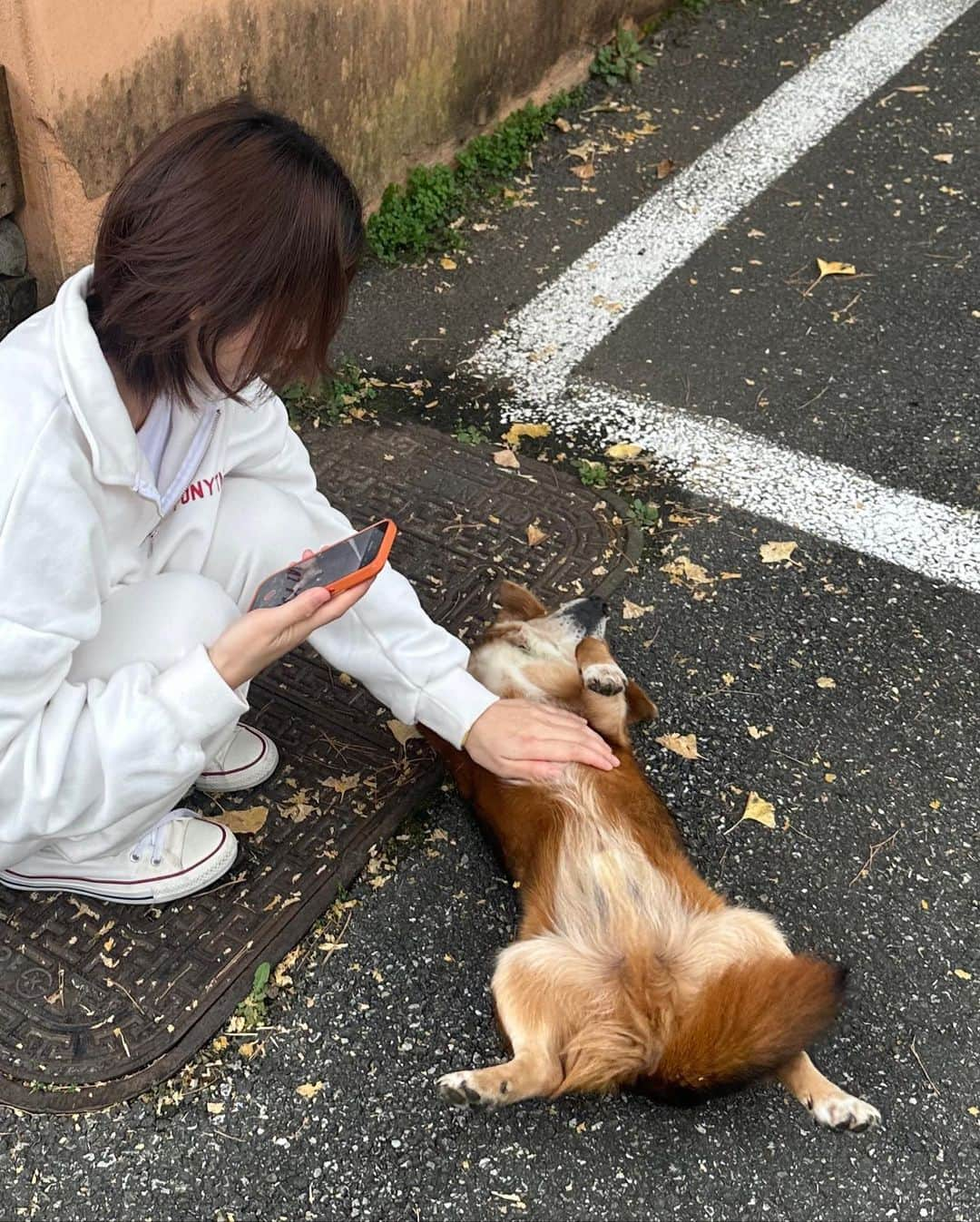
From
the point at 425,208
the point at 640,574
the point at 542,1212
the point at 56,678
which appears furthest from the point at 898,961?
the point at 425,208

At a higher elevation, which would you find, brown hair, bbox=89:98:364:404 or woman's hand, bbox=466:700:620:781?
brown hair, bbox=89:98:364:404

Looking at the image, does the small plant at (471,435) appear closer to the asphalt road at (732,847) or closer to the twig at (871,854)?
the asphalt road at (732,847)

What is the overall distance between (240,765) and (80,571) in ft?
2.83

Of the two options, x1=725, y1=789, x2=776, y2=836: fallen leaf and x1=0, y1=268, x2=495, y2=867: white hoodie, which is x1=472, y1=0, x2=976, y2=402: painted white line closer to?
x1=725, y1=789, x2=776, y2=836: fallen leaf

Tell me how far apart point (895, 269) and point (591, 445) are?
1.71 m

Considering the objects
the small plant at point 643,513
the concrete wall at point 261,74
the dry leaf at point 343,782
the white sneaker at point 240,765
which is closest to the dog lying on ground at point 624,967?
the dry leaf at point 343,782

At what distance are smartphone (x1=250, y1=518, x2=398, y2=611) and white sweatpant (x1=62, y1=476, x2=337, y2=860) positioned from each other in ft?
0.33

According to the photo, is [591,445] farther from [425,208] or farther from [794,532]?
[425,208]

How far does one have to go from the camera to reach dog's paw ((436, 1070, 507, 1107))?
2182mm

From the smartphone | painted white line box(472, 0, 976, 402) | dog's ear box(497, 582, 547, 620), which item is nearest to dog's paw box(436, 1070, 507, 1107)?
the smartphone

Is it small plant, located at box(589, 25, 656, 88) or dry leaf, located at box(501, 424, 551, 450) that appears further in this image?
small plant, located at box(589, 25, 656, 88)

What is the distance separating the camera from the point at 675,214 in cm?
501

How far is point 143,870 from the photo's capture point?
2.52m

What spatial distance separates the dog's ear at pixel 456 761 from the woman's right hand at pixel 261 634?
0.65 metres
